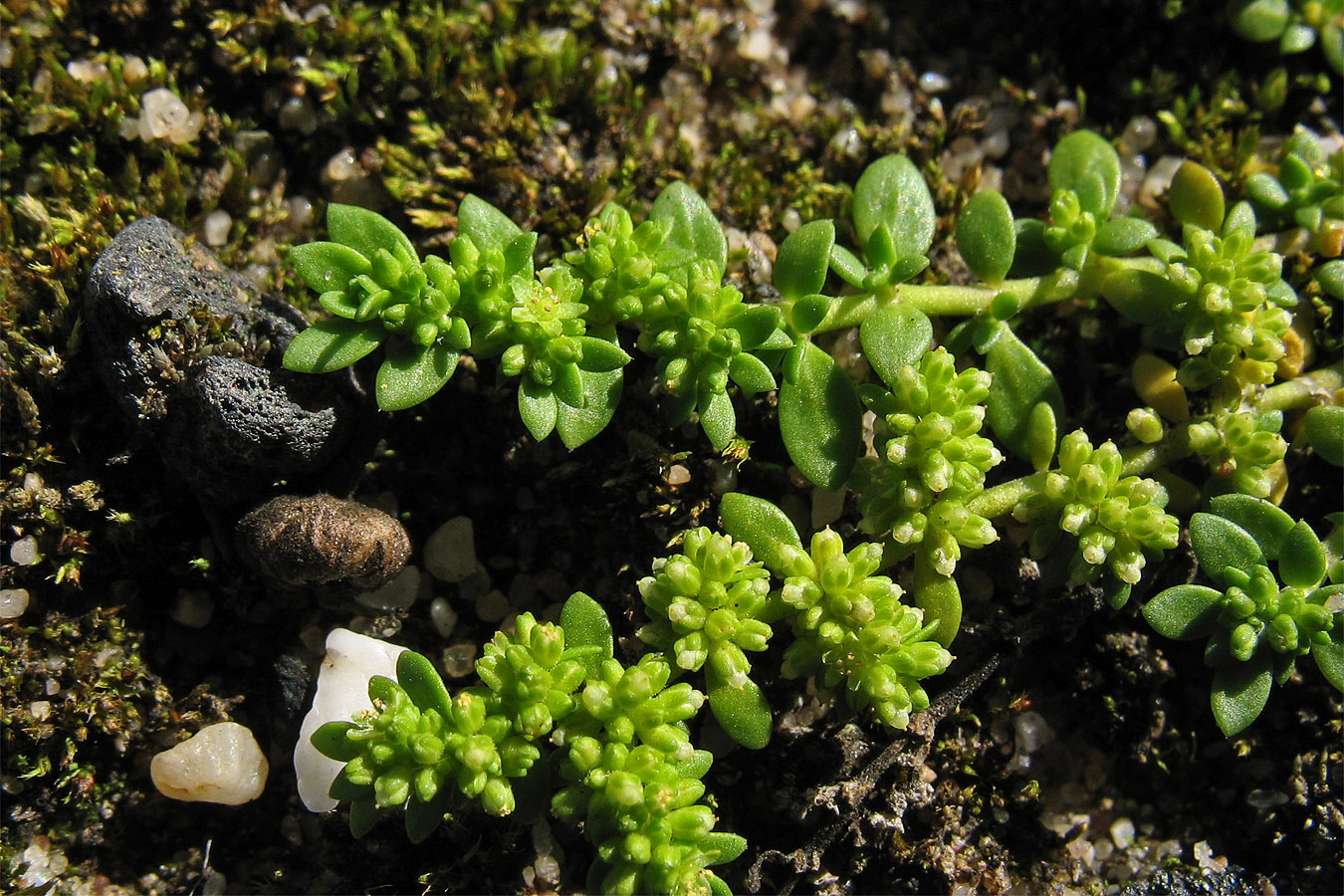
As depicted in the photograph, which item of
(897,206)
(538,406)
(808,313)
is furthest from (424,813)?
(897,206)

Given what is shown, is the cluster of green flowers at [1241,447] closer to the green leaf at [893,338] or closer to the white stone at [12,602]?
the green leaf at [893,338]

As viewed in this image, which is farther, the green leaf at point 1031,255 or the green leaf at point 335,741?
the green leaf at point 1031,255

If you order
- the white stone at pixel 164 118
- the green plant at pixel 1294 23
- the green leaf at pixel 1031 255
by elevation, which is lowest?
the green leaf at pixel 1031 255

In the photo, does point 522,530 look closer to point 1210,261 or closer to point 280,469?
point 280,469

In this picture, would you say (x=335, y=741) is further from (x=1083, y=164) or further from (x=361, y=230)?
(x=1083, y=164)

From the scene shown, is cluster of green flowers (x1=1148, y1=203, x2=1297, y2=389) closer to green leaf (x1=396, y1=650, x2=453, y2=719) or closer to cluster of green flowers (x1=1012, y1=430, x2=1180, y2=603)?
cluster of green flowers (x1=1012, y1=430, x2=1180, y2=603)

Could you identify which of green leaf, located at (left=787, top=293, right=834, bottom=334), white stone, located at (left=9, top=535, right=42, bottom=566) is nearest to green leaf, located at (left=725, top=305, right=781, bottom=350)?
green leaf, located at (left=787, top=293, right=834, bottom=334)

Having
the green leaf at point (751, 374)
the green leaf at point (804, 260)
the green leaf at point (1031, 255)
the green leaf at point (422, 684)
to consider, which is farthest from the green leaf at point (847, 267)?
the green leaf at point (422, 684)
